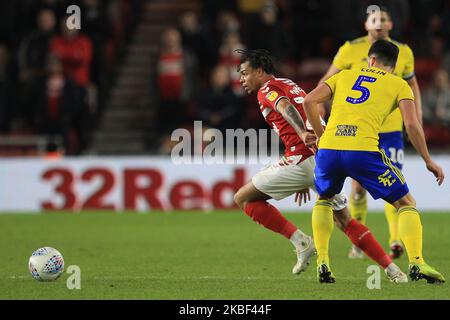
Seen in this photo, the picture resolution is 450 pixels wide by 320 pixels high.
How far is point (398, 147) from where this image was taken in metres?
10.4

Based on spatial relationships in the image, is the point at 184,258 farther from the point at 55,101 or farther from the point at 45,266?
the point at 55,101

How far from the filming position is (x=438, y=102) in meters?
17.1

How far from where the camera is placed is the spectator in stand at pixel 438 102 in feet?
55.7

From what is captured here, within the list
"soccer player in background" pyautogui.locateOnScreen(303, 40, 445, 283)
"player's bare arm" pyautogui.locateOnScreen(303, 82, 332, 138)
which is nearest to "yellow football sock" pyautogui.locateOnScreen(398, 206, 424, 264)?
"soccer player in background" pyautogui.locateOnScreen(303, 40, 445, 283)

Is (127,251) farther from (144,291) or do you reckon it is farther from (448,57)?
(448,57)

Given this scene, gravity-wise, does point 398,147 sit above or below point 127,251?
above

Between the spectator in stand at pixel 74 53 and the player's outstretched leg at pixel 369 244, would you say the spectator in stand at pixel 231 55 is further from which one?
the player's outstretched leg at pixel 369 244

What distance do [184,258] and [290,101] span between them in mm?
2502

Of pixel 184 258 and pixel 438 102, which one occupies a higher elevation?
pixel 438 102

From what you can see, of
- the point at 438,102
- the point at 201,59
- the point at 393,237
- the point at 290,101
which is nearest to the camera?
the point at 290,101

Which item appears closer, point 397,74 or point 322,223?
point 322,223

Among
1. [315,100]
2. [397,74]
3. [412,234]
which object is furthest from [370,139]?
[397,74]

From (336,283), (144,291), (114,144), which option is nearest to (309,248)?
(336,283)

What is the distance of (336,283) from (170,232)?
Answer: 5.41 m
